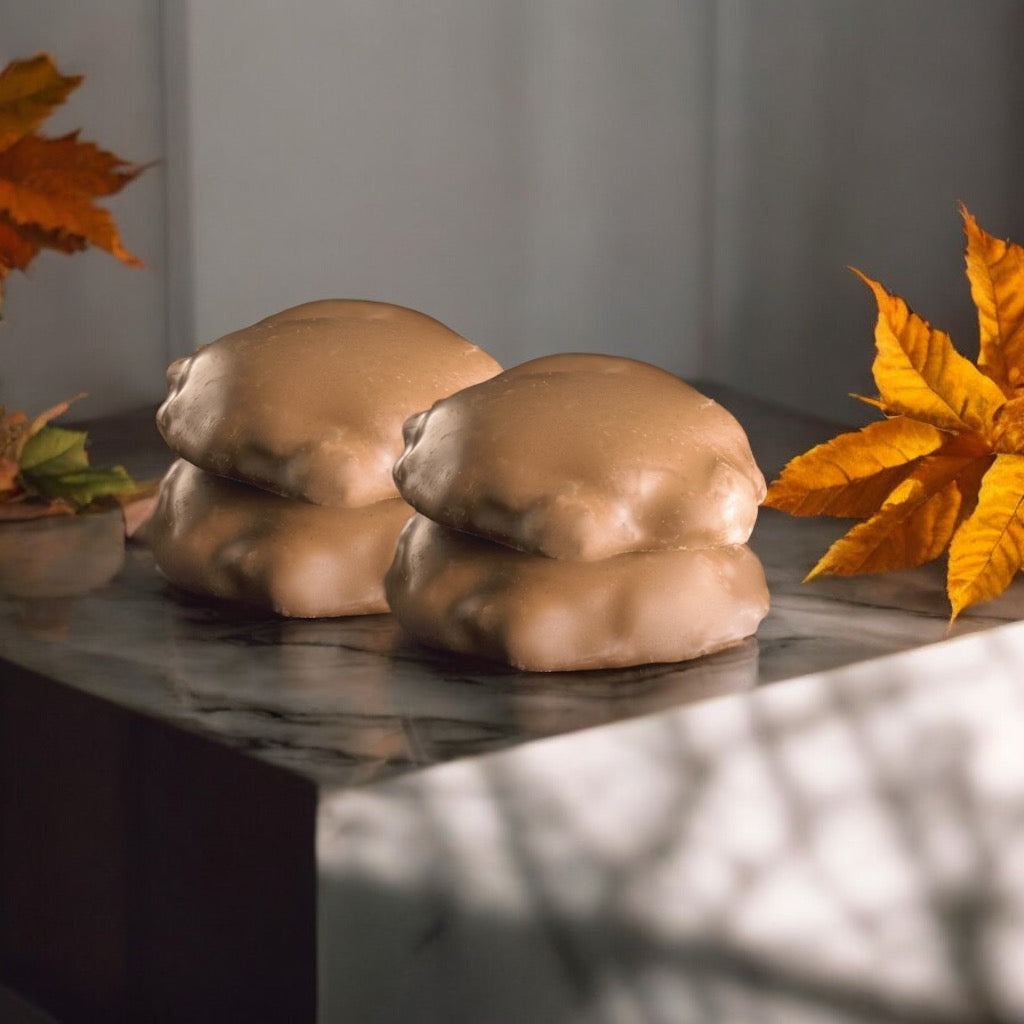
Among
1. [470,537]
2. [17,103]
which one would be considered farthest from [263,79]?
[470,537]

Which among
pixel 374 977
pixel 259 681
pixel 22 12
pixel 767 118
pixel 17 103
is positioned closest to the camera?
pixel 374 977

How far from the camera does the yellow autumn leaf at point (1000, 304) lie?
0.73 m

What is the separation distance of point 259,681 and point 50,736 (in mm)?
81

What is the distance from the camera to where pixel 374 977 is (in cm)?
46

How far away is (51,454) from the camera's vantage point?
838mm

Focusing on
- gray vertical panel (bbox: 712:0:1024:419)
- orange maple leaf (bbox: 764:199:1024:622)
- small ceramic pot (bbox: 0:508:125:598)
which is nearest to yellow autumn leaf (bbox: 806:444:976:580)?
orange maple leaf (bbox: 764:199:1024:622)

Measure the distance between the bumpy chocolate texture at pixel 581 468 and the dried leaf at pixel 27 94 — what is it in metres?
0.34

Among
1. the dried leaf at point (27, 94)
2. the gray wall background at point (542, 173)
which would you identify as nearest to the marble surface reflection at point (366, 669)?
the dried leaf at point (27, 94)

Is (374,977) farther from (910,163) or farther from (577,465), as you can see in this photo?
(910,163)

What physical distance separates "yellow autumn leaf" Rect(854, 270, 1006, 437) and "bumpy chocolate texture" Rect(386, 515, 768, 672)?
0.55ft

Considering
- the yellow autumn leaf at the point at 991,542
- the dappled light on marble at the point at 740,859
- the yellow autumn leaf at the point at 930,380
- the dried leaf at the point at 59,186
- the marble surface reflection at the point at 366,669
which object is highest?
the dried leaf at the point at 59,186

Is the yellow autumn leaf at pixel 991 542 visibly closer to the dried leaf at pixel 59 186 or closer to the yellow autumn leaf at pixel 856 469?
the yellow autumn leaf at pixel 856 469

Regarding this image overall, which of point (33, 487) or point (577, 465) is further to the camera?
point (33, 487)

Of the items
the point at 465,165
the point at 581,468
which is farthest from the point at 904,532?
the point at 465,165
